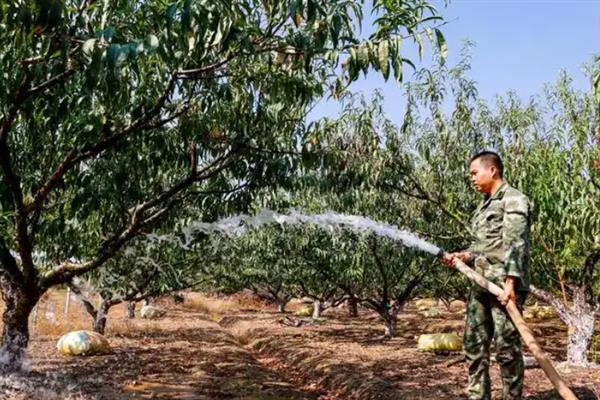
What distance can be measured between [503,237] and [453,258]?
15.1 inches

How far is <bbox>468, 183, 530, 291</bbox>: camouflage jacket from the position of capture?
13.6 feet

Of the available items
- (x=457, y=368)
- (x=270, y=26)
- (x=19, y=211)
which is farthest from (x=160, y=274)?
(x=270, y=26)

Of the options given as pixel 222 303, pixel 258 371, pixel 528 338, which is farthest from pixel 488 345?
pixel 222 303

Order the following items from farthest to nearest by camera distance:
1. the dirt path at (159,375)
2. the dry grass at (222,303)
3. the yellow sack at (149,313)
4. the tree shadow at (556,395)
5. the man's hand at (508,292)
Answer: the dry grass at (222,303)
the yellow sack at (149,313)
the dirt path at (159,375)
the tree shadow at (556,395)
the man's hand at (508,292)

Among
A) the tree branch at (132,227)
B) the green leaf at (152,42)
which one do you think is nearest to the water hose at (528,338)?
the green leaf at (152,42)

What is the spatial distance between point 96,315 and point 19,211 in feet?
31.7

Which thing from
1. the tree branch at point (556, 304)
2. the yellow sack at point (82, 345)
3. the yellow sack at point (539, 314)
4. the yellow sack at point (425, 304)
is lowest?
the yellow sack at point (425, 304)

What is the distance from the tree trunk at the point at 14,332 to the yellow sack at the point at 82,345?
3768mm

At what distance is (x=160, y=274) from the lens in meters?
17.3

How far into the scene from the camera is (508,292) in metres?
4.10

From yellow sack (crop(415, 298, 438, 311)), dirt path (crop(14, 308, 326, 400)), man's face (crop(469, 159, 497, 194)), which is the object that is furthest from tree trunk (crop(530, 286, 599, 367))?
yellow sack (crop(415, 298, 438, 311))

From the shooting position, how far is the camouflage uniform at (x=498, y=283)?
4.18 m

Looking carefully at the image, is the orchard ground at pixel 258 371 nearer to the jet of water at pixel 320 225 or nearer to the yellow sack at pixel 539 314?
the jet of water at pixel 320 225

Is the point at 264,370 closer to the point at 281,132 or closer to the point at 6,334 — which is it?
the point at 6,334
